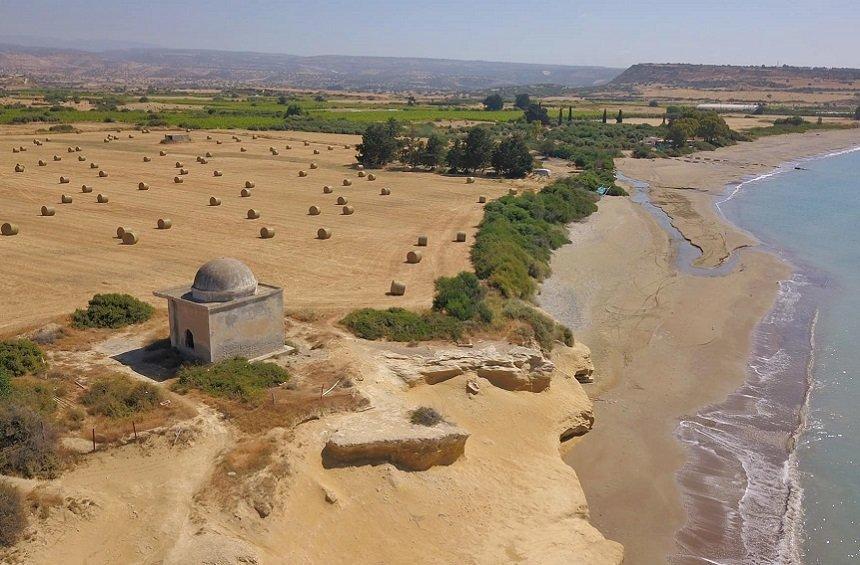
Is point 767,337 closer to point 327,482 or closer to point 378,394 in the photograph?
point 378,394

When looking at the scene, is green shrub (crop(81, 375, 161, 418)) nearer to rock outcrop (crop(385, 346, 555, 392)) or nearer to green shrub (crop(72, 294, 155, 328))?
green shrub (crop(72, 294, 155, 328))

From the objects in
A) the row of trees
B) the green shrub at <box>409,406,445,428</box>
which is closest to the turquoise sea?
the green shrub at <box>409,406,445,428</box>

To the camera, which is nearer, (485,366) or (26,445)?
(26,445)

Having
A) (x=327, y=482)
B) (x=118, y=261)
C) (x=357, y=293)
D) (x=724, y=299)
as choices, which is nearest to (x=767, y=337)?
(x=724, y=299)

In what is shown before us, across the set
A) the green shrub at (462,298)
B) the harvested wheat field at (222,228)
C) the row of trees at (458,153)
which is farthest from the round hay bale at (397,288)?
the row of trees at (458,153)

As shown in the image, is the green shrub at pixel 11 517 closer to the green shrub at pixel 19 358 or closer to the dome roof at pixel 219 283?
the green shrub at pixel 19 358

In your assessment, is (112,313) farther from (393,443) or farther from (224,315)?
(393,443)

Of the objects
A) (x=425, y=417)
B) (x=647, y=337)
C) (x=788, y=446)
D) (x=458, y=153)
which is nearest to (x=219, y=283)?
(x=425, y=417)
